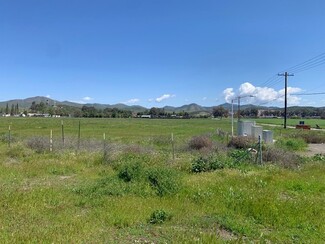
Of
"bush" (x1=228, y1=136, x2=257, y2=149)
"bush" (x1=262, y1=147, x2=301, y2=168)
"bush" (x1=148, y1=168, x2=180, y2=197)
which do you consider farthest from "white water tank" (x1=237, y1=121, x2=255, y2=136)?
"bush" (x1=148, y1=168, x2=180, y2=197)

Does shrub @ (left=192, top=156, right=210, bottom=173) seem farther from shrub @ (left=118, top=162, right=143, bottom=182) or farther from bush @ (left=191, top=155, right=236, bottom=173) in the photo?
shrub @ (left=118, top=162, right=143, bottom=182)

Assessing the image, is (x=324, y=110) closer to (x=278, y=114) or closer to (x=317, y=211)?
(x=278, y=114)

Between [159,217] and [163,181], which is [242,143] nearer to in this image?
[163,181]

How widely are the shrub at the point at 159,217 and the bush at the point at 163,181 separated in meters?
2.22

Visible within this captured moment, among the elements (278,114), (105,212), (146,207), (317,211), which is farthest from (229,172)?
(278,114)

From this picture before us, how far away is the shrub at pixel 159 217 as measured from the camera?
6.68 m

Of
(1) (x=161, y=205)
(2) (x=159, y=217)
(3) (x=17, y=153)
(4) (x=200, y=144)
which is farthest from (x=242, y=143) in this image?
(2) (x=159, y=217)

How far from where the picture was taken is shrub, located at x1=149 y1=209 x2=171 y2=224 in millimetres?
6676

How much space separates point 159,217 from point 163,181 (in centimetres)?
282

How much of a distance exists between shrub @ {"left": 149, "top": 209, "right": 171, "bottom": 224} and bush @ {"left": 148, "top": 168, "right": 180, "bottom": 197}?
2.22 metres

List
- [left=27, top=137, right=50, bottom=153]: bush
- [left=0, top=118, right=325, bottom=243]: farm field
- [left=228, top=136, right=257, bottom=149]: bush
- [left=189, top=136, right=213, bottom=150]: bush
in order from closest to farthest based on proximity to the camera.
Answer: [left=0, top=118, right=325, bottom=243]: farm field
[left=27, top=137, right=50, bottom=153]: bush
[left=189, top=136, right=213, bottom=150]: bush
[left=228, top=136, right=257, bottom=149]: bush

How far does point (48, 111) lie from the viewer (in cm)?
18700

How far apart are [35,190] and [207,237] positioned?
560cm

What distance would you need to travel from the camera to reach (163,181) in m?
9.55
